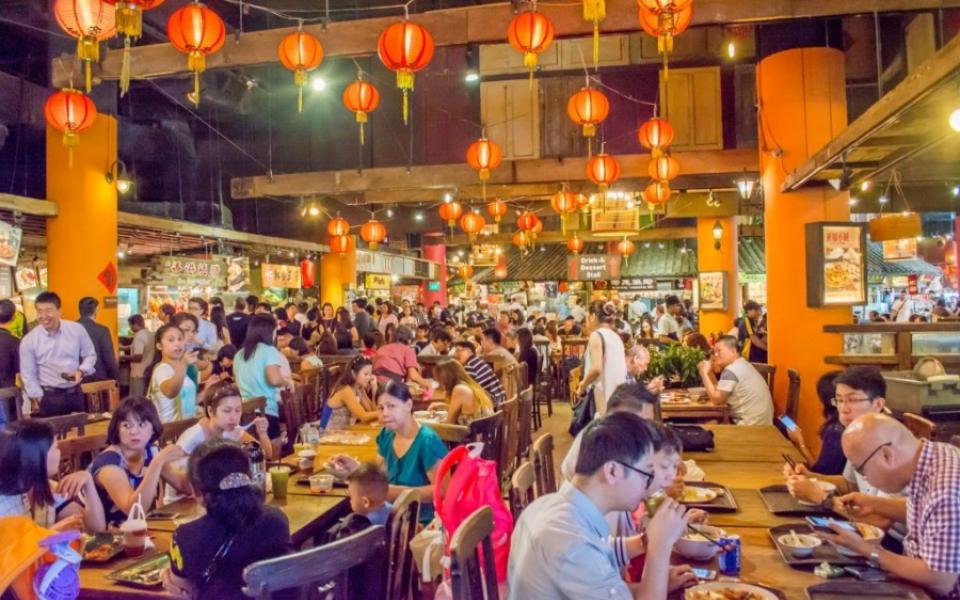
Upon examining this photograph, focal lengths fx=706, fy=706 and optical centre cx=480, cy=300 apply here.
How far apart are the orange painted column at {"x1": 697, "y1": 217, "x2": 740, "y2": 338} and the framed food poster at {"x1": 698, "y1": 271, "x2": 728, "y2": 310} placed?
0.41 ft

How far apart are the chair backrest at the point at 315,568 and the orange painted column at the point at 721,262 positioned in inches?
504

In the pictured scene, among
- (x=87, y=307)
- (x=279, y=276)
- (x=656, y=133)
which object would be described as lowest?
(x=87, y=307)

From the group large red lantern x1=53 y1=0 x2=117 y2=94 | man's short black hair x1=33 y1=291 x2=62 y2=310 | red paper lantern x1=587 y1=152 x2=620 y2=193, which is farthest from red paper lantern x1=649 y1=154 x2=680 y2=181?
man's short black hair x1=33 y1=291 x2=62 y2=310

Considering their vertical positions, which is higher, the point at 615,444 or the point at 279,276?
the point at 279,276

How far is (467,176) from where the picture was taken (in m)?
11.6

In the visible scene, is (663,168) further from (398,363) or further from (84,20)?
A: (84,20)

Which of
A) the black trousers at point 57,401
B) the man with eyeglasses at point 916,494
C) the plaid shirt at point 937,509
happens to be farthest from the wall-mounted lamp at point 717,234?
the plaid shirt at point 937,509

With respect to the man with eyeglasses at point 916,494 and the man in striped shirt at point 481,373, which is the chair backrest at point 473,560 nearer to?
the man with eyeglasses at point 916,494

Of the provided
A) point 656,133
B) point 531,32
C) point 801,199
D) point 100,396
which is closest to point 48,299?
point 100,396

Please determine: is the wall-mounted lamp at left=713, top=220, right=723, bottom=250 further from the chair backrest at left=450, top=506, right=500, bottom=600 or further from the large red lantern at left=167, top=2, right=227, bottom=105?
the chair backrest at left=450, top=506, right=500, bottom=600

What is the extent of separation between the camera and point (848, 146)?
5.32 meters

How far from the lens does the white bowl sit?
107 inches

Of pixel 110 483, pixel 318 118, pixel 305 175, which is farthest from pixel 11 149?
pixel 110 483

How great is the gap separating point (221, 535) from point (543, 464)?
1.69 metres
